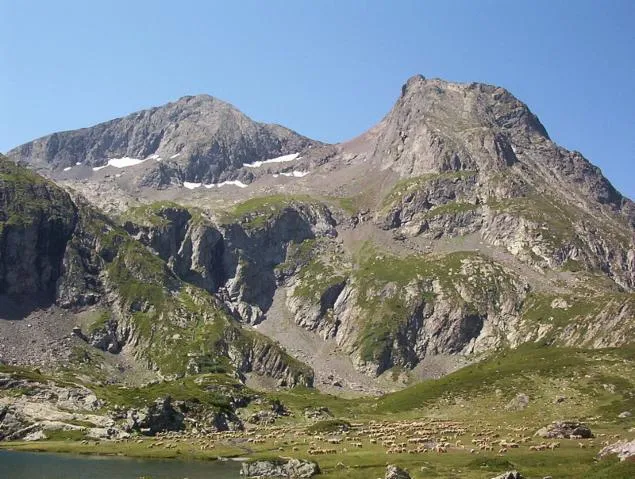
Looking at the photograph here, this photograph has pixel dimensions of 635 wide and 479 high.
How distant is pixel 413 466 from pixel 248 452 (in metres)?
42.1

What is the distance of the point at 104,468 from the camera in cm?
9294

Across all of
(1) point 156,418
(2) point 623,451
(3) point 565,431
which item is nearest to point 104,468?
(2) point 623,451

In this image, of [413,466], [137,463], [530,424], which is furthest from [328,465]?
[530,424]

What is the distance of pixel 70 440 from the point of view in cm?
14450

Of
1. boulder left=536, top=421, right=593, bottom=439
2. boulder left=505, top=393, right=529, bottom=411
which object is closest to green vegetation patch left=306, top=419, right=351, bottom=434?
boulder left=536, top=421, right=593, bottom=439

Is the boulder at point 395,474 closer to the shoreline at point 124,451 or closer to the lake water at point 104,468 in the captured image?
the lake water at point 104,468

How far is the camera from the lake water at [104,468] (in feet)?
272

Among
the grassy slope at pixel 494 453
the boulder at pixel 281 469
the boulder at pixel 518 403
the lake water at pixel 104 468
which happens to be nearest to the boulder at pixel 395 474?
the grassy slope at pixel 494 453

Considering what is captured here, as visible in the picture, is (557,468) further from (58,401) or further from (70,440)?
(58,401)

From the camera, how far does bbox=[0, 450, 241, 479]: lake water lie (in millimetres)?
83000

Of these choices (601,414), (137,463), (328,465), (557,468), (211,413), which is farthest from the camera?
(211,413)

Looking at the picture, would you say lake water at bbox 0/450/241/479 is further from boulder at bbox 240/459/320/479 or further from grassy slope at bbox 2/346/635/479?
grassy slope at bbox 2/346/635/479

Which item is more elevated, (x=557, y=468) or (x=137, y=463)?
(x=557, y=468)

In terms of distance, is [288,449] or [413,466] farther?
[288,449]
